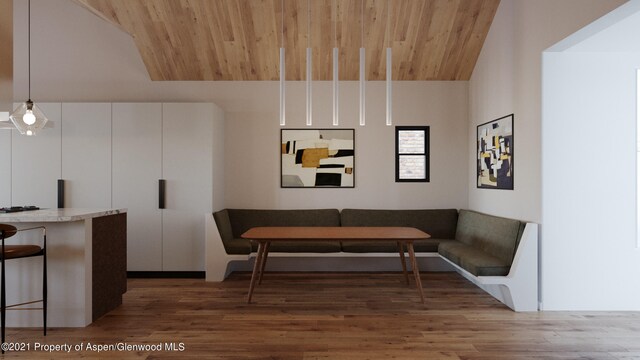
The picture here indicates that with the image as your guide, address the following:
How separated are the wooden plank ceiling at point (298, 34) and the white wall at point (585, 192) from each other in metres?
1.45

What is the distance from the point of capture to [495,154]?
4566 mm

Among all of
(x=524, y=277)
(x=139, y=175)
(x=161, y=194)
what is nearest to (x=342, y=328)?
(x=524, y=277)

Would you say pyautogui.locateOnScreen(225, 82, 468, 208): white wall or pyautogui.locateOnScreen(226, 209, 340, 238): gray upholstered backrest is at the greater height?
pyautogui.locateOnScreen(225, 82, 468, 208): white wall

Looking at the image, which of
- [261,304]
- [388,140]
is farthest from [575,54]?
[261,304]

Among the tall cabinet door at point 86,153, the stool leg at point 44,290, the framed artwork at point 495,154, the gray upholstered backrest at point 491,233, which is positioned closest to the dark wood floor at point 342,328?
the stool leg at point 44,290

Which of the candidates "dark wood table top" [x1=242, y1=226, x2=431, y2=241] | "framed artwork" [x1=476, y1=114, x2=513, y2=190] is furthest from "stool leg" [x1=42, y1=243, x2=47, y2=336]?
"framed artwork" [x1=476, y1=114, x2=513, y2=190]

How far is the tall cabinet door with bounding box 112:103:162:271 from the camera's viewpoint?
16.1 ft

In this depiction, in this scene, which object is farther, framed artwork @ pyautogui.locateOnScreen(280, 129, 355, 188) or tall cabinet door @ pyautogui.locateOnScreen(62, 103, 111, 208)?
framed artwork @ pyautogui.locateOnScreen(280, 129, 355, 188)

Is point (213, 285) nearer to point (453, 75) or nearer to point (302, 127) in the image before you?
point (302, 127)

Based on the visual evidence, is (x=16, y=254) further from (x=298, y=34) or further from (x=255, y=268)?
(x=298, y=34)

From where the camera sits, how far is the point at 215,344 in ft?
9.59

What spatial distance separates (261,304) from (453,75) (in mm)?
3706

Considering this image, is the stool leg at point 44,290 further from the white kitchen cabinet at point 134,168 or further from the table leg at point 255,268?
the white kitchen cabinet at point 134,168

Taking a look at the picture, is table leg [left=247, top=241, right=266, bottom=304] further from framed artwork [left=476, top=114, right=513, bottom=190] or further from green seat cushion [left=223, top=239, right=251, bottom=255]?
A: framed artwork [left=476, top=114, right=513, bottom=190]
